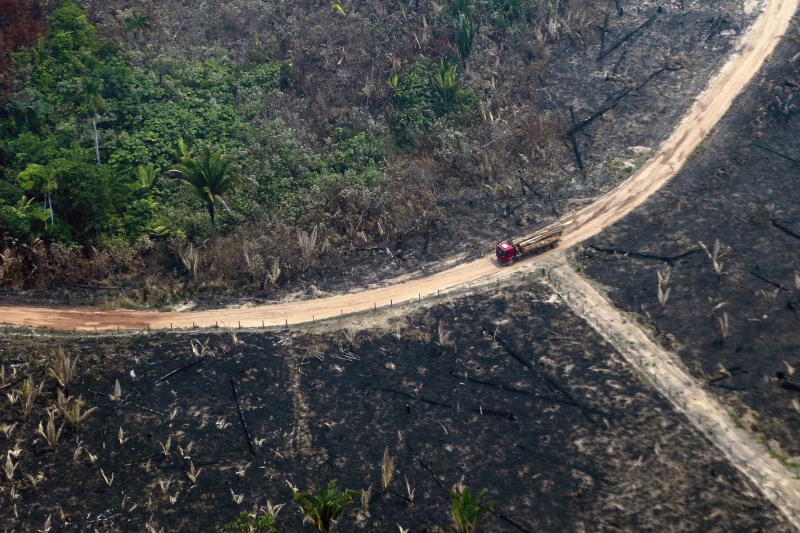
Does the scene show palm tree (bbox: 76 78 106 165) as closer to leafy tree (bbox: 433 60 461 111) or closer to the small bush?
leafy tree (bbox: 433 60 461 111)

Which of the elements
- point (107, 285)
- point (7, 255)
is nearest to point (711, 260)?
point (107, 285)

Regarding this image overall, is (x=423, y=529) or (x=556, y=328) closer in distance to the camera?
(x=423, y=529)

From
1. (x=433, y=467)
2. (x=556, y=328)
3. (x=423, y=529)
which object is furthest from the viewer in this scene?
(x=556, y=328)

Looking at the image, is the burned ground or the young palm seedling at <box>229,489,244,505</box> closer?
the young palm seedling at <box>229,489,244,505</box>

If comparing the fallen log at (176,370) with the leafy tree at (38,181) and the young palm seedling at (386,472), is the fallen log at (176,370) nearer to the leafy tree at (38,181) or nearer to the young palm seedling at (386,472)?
the young palm seedling at (386,472)

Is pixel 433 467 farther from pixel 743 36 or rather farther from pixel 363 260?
pixel 743 36

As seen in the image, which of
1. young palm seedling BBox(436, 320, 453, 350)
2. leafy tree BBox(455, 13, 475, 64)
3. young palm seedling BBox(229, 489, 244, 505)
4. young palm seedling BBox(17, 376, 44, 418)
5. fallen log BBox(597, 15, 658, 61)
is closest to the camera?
young palm seedling BBox(229, 489, 244, 505)

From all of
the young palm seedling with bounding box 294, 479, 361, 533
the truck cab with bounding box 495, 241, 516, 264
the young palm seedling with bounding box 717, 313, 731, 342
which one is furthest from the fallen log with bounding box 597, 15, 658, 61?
the young palm seedling with bounding box 294, 479, 361, 533
